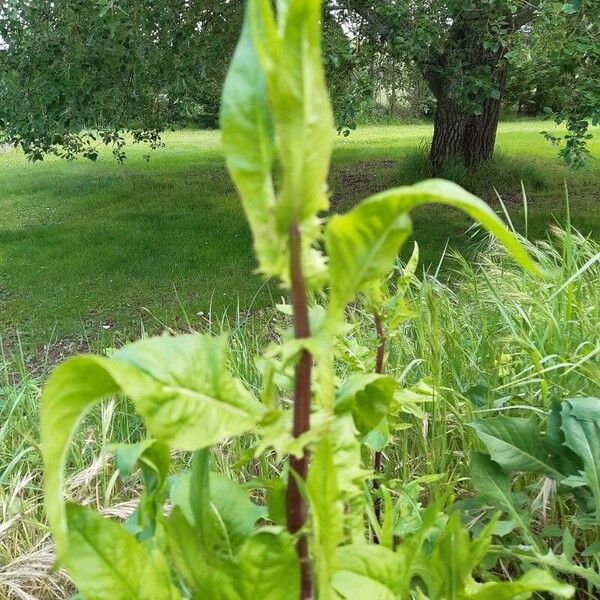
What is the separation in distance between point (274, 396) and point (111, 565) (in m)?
0.25

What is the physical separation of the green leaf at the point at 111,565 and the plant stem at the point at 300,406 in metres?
0.14

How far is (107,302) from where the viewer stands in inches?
276

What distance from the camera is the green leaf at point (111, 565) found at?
728 millimetres

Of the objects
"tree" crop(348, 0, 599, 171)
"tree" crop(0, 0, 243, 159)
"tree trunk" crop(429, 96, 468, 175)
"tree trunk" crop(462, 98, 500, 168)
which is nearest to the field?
"tree trunk" crop(462, 98, 500, 168)

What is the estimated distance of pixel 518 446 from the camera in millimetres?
1433

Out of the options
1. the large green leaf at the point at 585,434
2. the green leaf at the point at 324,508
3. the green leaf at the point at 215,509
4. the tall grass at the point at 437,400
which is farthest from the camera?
the tall grass at the point at 437,400

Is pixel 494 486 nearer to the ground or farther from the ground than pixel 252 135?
nearer to the ground

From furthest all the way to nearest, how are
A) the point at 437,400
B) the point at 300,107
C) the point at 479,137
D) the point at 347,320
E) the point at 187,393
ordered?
the point at 479,137 < the point at 347,320 < the point at 437,400 < the point at 187,393 < the point at 300,107

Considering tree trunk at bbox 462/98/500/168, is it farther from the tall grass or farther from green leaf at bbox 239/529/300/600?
green leaf at bbox 239/529/300/600

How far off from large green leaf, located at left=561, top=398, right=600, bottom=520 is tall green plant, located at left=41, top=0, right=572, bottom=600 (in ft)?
1.74

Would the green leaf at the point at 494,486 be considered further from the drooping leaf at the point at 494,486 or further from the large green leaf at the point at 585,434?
the large green leaf at the point at 585,434

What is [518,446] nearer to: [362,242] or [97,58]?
[362,242]

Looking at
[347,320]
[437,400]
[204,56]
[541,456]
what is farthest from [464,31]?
[541,456]

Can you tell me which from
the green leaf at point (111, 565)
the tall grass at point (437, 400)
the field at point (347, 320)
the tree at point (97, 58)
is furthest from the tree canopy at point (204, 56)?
the green leaf at point (111, 565)
